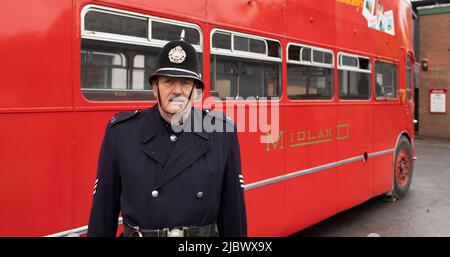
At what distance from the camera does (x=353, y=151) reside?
19.6 ft

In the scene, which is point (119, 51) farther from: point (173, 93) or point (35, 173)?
point (173, 93)

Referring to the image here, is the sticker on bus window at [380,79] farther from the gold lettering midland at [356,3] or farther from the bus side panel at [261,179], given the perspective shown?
the bus side panel at [261,179]

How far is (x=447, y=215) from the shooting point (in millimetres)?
6672

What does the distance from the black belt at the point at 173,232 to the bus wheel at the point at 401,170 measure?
6101 mm

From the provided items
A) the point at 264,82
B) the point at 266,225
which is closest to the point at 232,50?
the point at 264,82

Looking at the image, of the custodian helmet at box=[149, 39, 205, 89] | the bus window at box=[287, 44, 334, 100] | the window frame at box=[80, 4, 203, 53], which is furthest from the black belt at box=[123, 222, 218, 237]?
the bus window at box=[287, 44, 334, 100]

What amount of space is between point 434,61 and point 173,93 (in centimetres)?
2013

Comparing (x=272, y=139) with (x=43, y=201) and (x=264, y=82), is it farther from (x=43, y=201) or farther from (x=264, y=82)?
(x=43, y=201)

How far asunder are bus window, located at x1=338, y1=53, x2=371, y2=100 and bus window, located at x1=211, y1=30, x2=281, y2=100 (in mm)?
1466

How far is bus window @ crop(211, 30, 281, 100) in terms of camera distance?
3852 millimetres

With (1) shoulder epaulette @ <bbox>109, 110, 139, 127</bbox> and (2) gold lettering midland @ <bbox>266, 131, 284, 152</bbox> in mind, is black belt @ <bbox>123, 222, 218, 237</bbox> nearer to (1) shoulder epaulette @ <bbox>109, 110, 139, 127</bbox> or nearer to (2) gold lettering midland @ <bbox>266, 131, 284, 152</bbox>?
(1) shoulder epaulette @ <bbox>109, 110, 139, 127</bbox>

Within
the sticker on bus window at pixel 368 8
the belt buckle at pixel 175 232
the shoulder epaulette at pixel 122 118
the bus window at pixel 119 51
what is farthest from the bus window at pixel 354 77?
the belt buckle at pixel 175 232

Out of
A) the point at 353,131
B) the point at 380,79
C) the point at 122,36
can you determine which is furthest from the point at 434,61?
the point at 122,36

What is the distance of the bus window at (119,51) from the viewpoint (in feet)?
9.43
